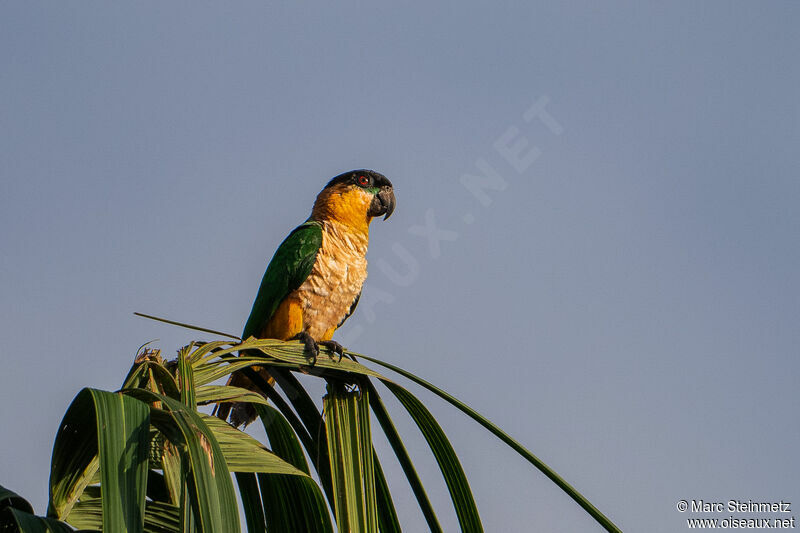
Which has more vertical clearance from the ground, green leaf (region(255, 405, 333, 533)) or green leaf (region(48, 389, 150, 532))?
green leaf (region(48, 389, 150, 532))

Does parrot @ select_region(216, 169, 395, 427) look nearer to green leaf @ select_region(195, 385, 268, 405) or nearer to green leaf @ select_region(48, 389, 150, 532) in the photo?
green leaf @ select_region(195, 385, 268, 405)

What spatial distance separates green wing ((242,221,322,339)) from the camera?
4.85 meters

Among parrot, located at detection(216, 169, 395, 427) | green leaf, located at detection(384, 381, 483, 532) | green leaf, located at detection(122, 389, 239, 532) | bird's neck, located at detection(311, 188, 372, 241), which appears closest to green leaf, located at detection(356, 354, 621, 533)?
green leaf, located at detection(384, 381, 483, 532)

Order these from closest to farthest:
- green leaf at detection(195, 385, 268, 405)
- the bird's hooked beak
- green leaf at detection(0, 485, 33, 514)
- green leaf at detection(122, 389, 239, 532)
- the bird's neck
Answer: green leaf at detection(122, 389, 239, 532)
green leaf at detection(0, 485, 33, 514)
green leaf at detection(195, 385, 268, 405)
the bird's neck
the bird's hooked beak

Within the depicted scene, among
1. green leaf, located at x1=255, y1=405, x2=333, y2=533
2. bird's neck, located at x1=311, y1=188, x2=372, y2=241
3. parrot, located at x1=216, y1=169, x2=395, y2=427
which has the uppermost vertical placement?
bird's neck, located at x1=311, y1=188, x2=372, y2=241

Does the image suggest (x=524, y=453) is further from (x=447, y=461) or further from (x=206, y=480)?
(x=206, y=480)

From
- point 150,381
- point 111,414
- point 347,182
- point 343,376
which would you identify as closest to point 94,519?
point 150,381

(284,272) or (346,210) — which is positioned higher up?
(346,210)

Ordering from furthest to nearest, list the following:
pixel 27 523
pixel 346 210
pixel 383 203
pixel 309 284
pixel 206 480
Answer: pixel 383 203 < pixel 346 210 < pixel 309 284 < pixel 27 523 < pixel 206 480

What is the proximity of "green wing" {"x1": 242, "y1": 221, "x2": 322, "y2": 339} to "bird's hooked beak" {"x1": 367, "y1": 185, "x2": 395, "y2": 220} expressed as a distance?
717mm

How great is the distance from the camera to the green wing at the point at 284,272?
485 centimetres

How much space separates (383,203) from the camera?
19.0ft

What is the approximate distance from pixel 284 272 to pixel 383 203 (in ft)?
4.01

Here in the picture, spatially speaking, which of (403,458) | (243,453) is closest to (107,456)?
(243,453)
